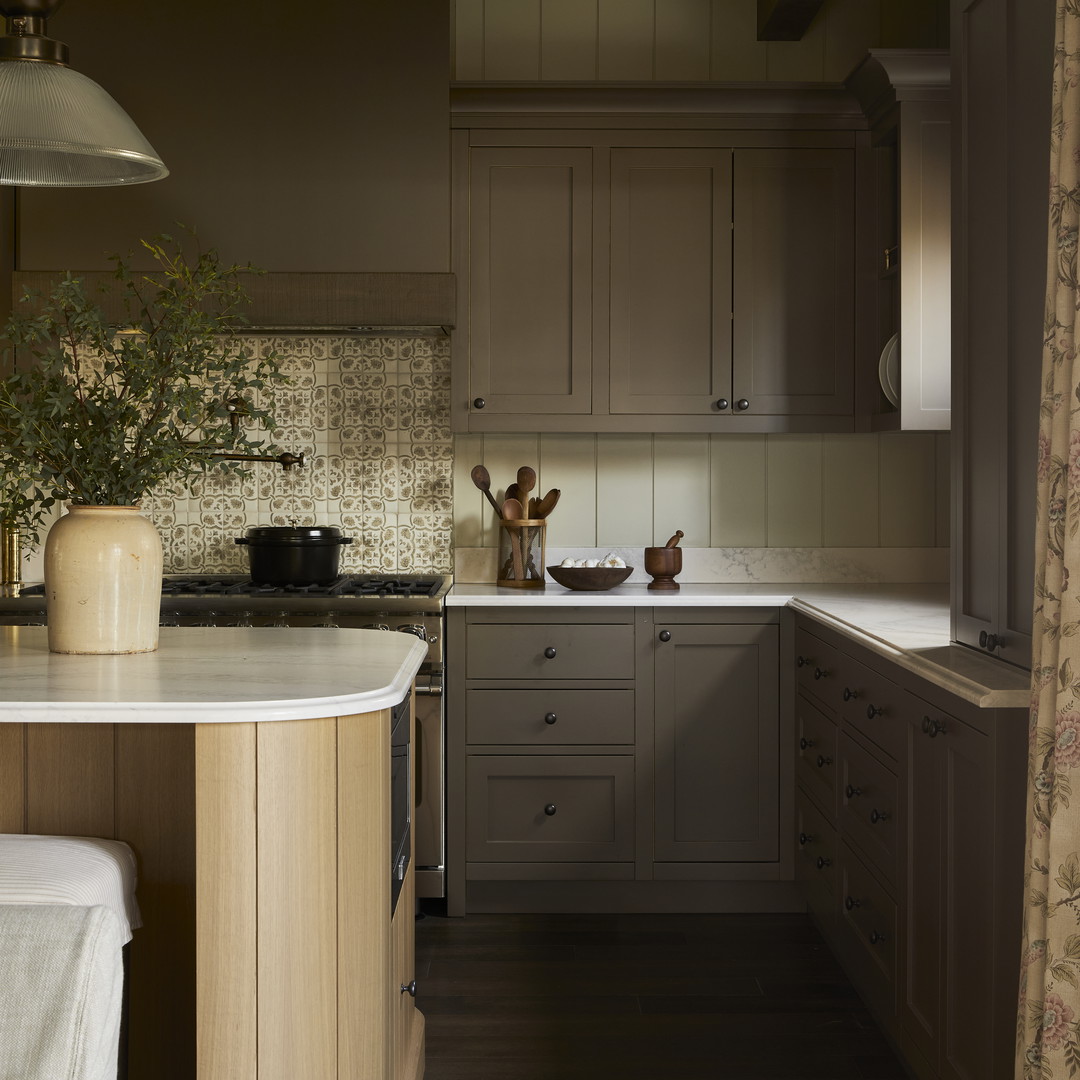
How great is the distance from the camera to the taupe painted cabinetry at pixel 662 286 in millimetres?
3367

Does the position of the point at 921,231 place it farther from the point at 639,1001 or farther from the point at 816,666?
the point at 639,1001

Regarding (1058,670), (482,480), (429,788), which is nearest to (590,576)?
(482,480)

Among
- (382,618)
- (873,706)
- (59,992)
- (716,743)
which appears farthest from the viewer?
(716,743)

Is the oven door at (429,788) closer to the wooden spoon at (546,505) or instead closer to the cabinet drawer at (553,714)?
the cabinet drawer at (553,714)

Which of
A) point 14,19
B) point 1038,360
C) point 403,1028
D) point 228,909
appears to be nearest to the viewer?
point 228,909

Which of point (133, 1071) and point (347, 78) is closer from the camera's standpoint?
point (133, 1071)

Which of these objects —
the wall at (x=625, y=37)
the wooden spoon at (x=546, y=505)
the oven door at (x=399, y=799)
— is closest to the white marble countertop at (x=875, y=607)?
the wooden spoon at (x=546, y=505)

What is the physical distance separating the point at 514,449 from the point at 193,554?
1173 millimetres

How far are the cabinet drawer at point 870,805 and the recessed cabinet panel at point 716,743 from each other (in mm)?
501

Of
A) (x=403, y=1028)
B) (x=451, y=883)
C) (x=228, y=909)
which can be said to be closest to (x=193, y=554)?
(x=451, y=883)

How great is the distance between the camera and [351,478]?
12.2 feet

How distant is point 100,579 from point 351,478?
2050 millimetres

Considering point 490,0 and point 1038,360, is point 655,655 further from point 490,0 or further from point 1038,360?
point 490,0

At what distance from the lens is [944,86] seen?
10.0 ft
